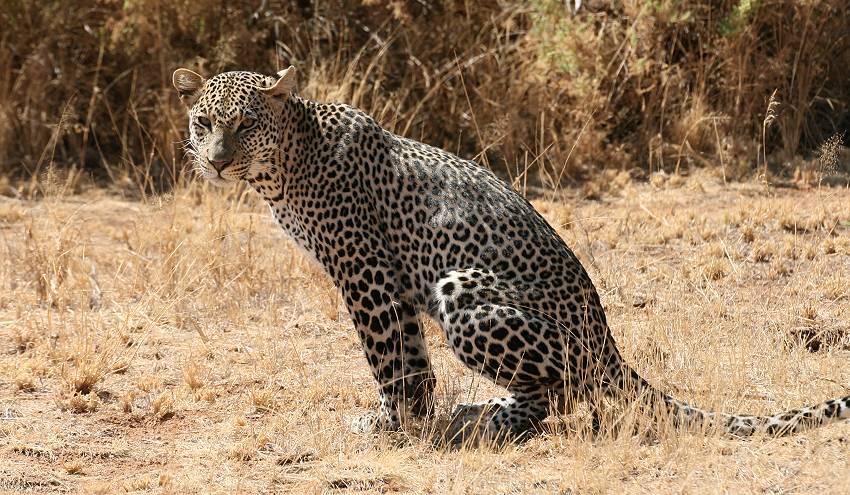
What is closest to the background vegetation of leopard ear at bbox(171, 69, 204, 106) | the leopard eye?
leopard ear at bbox(171, 69, 204, 106)

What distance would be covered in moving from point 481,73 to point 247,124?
639 centimetres

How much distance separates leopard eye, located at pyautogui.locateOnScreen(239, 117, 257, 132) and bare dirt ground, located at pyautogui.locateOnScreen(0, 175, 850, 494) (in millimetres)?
1808

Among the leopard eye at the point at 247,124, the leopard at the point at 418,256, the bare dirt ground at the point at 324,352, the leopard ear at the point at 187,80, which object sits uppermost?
the leopard ear at the point at 187,80

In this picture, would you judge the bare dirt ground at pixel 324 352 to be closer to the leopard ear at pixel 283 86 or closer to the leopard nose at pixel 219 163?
the leopard nose at pixel 219 163

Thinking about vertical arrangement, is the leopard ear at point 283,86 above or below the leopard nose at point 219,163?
above

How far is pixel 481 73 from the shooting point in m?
13.4

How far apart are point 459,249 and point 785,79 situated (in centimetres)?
678

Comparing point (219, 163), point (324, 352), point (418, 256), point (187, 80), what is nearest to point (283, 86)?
point (219, 163)

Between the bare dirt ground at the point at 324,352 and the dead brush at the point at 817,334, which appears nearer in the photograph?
the bare dirt ground at the point at 324,352

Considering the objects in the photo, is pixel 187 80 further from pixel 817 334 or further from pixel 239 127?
pixel 817 334

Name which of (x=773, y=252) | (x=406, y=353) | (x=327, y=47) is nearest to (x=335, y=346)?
(x=406, y=353)

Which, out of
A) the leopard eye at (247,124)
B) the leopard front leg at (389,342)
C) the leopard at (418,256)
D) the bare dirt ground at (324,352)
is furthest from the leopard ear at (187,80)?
the bare dirt ground at (324,352)

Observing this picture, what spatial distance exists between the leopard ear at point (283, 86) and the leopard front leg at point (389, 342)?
1.17 metres

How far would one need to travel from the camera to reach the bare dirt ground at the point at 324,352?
6672mm
